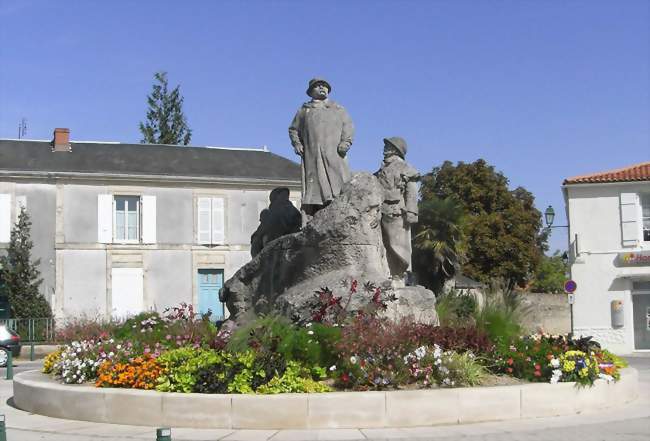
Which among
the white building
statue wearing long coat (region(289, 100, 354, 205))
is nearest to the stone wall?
the white building

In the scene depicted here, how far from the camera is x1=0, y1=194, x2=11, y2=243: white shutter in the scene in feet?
104

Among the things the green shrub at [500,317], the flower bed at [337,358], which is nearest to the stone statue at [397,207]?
the green shrub at [500,317]

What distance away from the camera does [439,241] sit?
30.7m

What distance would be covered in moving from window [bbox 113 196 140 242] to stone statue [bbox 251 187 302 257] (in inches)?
810

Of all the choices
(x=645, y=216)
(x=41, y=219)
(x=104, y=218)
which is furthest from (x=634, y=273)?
(x=41, y=219)

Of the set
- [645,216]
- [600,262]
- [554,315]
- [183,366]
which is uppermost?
[645,216]

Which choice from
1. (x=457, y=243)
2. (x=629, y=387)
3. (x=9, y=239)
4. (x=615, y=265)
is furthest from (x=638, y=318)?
(x=9, y=239)

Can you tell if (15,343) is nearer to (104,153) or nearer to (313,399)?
(104,153)

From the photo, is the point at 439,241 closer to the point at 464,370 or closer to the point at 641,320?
the point at 641,320

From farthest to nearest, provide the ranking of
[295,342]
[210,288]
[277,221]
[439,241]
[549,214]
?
[210,288], [439,241], [549,214], [277,221], [295,342]

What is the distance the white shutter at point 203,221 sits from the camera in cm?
3409

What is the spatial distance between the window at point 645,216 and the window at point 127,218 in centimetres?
1908

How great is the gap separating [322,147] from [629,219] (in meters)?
19.0

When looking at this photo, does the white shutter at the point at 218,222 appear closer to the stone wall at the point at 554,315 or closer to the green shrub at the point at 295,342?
the stone wall at the point at 554,315
